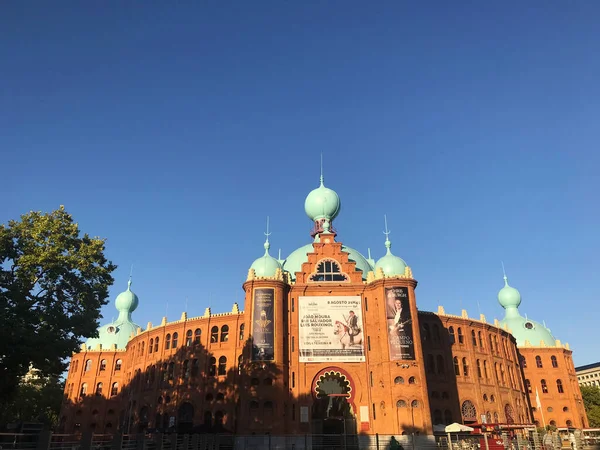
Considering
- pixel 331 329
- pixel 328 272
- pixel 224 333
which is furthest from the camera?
pixel 224 333

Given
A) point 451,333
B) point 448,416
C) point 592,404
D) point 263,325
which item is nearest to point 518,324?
point 592,404

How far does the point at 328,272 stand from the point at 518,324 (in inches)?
1652

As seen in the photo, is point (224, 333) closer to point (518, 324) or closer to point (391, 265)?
point (391, 265)

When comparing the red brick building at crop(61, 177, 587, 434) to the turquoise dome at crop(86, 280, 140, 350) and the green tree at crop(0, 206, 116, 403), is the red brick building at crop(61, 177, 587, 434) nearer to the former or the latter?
the turquoise dome at crop(86, 280, 140, 350)

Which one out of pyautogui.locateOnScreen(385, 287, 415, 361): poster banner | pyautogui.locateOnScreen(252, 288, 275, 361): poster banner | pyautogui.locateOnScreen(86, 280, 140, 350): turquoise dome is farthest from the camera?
pyautogui.locateOnScreen(86, 280, 140, 350): turquoise dome

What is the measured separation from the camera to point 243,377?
49625 millimetres

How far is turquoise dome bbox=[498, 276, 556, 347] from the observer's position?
257 ft

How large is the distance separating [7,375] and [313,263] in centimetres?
3335

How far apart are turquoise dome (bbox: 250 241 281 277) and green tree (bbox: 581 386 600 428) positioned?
60.0 m

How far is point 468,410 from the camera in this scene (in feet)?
183

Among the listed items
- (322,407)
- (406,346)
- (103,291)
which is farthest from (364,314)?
(103,291)

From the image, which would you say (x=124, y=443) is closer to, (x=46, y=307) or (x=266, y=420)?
(x=46, y=307)

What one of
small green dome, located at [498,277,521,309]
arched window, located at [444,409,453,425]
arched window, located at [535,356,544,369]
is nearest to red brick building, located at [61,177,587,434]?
arched window, located at [444,409,453,425]

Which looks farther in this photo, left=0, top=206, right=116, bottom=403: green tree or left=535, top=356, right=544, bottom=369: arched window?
left=535, top=356, right=544, bottom=369: arched window
